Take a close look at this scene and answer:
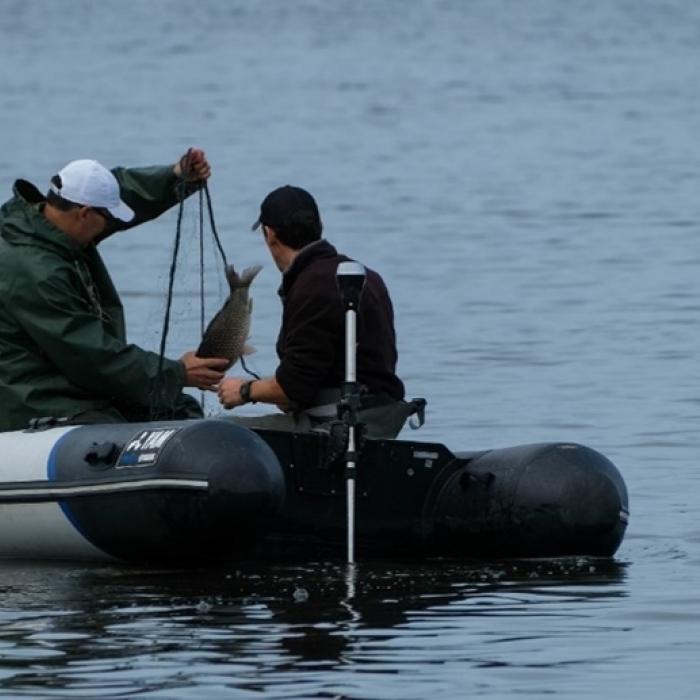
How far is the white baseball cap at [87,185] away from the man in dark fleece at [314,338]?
0.58 m

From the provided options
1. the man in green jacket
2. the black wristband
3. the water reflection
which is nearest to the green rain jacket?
the man in green jacket

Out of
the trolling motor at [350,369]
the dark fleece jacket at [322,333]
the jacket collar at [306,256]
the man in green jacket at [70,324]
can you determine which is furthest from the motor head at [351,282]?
the man in green jacket at [70,324]

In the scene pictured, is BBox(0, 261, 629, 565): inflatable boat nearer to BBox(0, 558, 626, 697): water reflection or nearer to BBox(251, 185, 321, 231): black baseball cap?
BBox(0, 558, 626, 697): water reflection

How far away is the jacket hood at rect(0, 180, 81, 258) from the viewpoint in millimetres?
10492

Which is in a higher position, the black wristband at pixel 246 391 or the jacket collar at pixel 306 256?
the jacket collar at pixel 306 256

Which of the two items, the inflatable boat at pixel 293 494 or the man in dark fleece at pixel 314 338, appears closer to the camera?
the inflatable boat at pixel 293 494

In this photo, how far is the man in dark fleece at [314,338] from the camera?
10.4 metres

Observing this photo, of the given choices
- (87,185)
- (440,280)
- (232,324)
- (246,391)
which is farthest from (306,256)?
(440,280)

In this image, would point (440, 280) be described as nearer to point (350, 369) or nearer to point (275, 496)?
point (350, 369)

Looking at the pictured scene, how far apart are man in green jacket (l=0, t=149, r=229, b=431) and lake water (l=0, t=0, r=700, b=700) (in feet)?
2.14

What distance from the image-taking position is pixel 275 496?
10.0 meters

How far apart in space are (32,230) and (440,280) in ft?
35.3

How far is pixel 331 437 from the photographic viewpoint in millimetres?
10250

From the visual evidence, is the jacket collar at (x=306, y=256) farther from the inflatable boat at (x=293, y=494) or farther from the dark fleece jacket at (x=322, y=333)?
the inflatable boat at (x=293, y=494)
